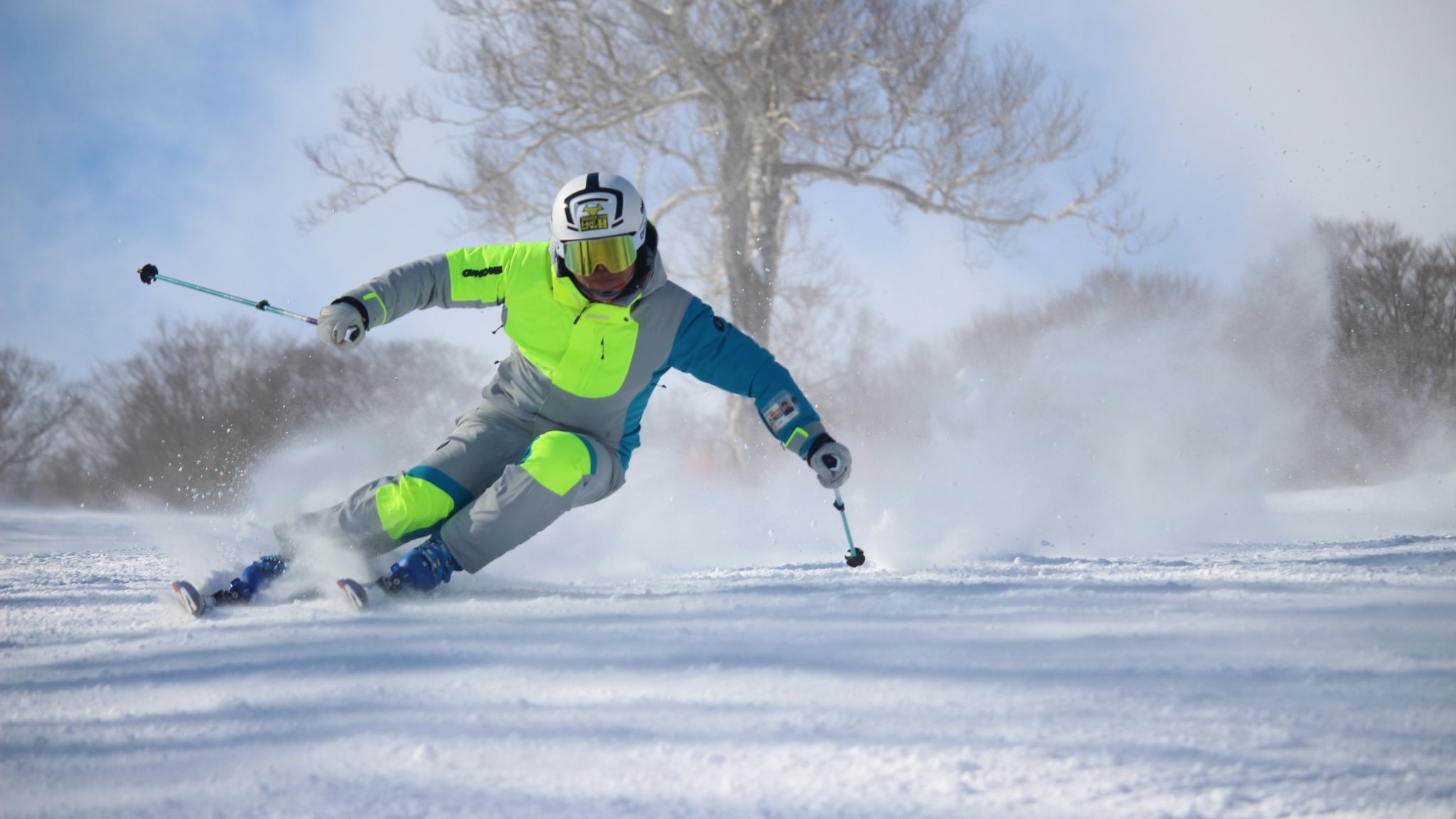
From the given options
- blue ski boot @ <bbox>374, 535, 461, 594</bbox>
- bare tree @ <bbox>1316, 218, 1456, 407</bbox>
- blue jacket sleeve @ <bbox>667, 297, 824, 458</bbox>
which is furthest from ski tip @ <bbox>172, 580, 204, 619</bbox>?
bare tree @ <bbox>1316, 218, 1456, 407</bbox>

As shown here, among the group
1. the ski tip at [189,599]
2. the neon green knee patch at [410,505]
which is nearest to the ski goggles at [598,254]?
the neon green knee patch at [410,505]

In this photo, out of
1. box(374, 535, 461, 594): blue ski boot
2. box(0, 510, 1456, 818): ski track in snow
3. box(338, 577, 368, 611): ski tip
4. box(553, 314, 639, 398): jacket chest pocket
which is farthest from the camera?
box(553, 314, 639, 398): jacket chest pocket

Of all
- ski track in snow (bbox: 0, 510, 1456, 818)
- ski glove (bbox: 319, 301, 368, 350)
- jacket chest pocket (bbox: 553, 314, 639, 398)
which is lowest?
ski track in snow (bbox: 0, 510, 1456, 818)

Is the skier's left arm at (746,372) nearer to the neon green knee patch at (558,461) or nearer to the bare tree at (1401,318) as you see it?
the neon green knee patch at (558,461)

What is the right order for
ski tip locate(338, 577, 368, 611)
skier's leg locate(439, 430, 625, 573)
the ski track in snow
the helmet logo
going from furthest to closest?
the helmet logo
skier's leg locate(439, 430, 625, 573)
ski tip locate(338, 577, 368, 611)
the ski track in snow

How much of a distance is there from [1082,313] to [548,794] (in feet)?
39.3

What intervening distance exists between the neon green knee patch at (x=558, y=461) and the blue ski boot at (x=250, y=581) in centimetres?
74

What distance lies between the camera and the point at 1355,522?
6168 mm

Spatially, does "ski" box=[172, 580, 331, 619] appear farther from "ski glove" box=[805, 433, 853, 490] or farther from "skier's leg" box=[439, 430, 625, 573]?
"ski glove" box=[805, 433, 853, 490]

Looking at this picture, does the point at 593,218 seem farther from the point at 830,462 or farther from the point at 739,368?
the point at 830,462

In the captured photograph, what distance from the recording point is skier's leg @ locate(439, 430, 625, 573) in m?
2.58

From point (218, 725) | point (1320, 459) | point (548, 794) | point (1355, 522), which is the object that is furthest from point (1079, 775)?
point (1320, 459)

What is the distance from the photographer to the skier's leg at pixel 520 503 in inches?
101

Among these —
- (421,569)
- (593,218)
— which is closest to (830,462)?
(593,218)
